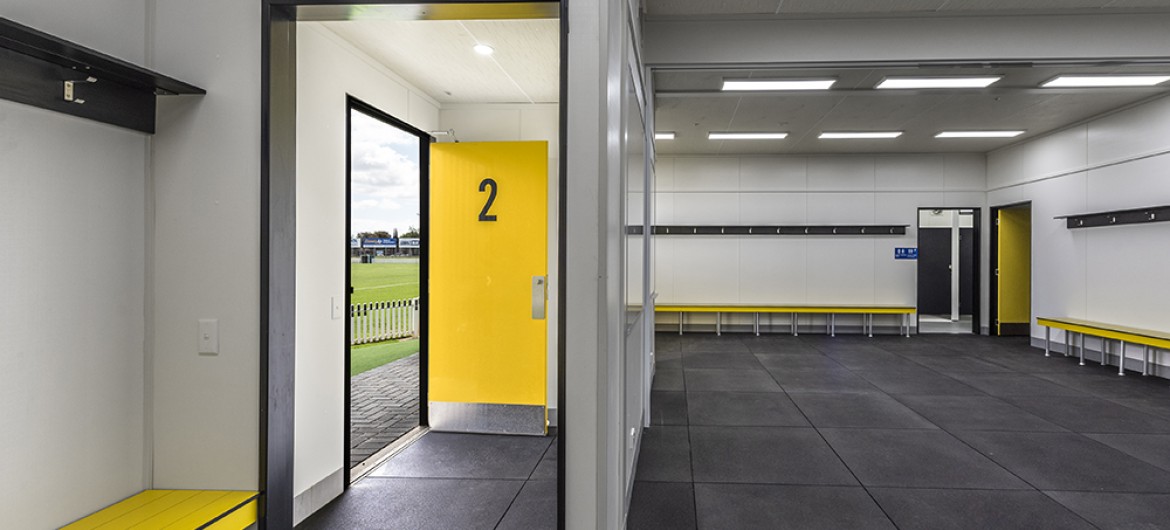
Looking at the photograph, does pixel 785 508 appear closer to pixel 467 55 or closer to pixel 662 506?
pixel 662 506

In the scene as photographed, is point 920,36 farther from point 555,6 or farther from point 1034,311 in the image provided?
point 1034,311

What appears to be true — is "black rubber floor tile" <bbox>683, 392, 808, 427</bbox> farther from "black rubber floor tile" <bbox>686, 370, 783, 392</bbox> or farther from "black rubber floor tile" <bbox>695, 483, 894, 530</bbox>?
"black rubber floor tile" <bbox>695, 483, 894, 530</bbox>

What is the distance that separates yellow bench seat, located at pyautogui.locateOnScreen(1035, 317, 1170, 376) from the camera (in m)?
6.59

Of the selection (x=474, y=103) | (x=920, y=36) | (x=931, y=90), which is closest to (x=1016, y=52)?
(x=920, y=36)

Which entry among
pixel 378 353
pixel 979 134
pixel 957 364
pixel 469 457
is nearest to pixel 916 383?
pixel 957 364

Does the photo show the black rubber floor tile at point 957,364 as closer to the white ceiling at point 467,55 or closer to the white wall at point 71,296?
the white ceiling at point 467,55

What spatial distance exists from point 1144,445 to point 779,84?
4586 mm

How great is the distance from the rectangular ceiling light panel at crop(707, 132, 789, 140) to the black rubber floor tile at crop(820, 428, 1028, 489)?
218 inches

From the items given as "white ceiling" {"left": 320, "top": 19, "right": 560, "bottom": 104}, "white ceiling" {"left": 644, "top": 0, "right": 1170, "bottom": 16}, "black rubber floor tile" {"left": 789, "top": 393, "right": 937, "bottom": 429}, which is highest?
"white ceiling" {"left": 644, "top": 0, "right": 1170, "bottom": 16}

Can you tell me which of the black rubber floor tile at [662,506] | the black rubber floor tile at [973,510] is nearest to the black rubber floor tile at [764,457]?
the black rubber floor tile at [662,506]

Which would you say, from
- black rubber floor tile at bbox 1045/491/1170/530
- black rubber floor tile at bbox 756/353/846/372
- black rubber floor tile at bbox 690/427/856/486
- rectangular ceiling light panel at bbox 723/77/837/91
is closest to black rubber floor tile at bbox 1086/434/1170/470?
black rubber floor tile at bbox 1045/491/1170/530

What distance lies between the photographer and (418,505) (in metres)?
3.40

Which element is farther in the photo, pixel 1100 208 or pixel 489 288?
pixel 1100 208

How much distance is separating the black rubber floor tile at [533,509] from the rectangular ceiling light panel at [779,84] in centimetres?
474
